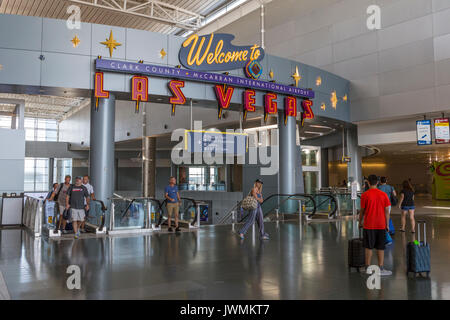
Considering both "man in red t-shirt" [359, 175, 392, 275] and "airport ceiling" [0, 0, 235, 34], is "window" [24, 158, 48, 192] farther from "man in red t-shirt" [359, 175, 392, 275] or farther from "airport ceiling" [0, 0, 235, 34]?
"man in red t-shirt" [359, 175, 392, 275]

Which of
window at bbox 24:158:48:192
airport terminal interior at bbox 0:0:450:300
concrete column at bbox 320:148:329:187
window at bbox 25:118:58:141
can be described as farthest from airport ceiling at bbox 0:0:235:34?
window at bbox 25:118:58:141

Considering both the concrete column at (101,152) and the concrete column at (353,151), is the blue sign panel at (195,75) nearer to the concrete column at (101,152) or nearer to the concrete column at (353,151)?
the concrete column at (101,152)

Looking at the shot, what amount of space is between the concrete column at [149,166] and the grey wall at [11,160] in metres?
13.5

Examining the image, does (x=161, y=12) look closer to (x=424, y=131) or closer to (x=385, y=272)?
(x=424, y=131)

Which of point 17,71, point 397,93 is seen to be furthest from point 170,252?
point 397,93

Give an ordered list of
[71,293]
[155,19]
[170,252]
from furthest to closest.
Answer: [155,19]
[170,252]
[71,293]

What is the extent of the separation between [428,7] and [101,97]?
14949mm

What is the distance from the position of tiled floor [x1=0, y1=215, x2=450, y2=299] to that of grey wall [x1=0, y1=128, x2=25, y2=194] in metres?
3.88

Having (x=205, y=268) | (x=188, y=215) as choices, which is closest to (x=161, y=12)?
(x=188, y=215)

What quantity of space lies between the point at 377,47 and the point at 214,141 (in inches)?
404

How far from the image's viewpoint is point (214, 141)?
15570 millimetres

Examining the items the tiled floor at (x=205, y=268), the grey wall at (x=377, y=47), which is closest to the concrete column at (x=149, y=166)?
the grey wall at (x=377, y=47)

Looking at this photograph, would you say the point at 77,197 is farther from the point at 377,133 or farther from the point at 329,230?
the point at 377,133
